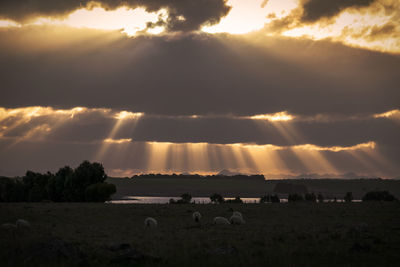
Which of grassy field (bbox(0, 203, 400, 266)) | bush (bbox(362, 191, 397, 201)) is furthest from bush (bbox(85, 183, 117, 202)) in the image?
bush (bbox(362, 191, 397, 201))

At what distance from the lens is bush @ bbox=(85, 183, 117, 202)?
88438 mm

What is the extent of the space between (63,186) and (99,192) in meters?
13.6

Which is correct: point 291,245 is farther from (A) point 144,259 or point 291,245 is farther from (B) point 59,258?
(B) point 59,258

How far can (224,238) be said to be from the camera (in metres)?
29.0

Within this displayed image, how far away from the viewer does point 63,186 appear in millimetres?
97438

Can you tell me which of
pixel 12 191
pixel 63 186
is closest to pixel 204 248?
pixel 63 186

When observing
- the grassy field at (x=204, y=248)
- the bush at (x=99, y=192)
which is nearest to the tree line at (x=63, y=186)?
the bush at (x=99, y=192)

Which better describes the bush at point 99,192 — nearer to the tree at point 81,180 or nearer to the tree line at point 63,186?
the tree line at point 63,186

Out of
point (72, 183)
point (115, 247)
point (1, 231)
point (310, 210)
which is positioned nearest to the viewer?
point (115, 247)

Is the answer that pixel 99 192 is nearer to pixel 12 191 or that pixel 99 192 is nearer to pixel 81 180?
pixel 81 180

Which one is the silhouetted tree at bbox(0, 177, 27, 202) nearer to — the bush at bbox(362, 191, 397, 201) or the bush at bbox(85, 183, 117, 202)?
the bush at bbox(85, 183, 117, 202)

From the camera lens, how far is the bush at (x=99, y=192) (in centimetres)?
8844

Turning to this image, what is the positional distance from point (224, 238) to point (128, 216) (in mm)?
23303

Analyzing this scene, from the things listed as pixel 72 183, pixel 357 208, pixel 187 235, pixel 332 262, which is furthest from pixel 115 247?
pixel 72 183
